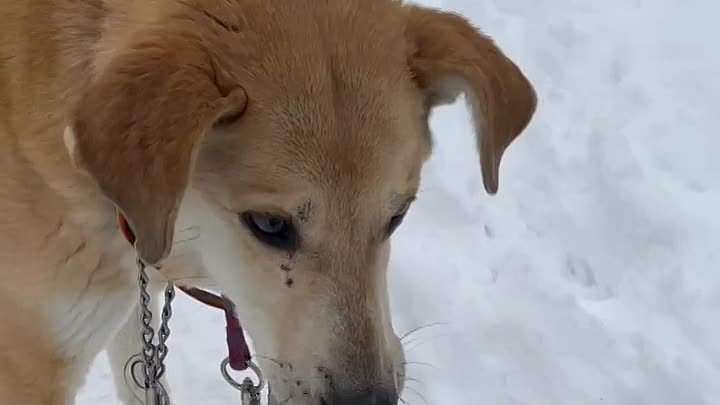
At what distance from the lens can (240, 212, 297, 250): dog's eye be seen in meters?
2.11

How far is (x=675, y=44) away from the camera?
4816 millimetres

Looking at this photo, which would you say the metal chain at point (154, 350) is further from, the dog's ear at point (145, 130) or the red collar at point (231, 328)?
the dog's ear at point (145, 130)

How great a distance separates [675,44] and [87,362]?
3.25 metres

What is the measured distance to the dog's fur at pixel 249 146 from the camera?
1.96 metres

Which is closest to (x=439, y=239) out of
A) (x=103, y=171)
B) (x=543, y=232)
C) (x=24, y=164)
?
(x=543, y=232)

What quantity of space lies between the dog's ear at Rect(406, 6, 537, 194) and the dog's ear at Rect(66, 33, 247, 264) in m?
0.54

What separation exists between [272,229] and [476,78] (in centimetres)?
56

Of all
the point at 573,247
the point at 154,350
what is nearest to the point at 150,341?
the point at 154,350

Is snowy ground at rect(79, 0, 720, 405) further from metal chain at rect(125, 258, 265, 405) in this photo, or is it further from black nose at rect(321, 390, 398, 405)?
black nose at rect(321, 390, 398, 405)

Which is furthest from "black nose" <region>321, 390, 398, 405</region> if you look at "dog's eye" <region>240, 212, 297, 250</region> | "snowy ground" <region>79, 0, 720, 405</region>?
"snowy ground" <region>79, 0, 720, 405</region>

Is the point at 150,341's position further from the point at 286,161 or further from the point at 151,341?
the point at 286,161

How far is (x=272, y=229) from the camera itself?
2127 millimetres

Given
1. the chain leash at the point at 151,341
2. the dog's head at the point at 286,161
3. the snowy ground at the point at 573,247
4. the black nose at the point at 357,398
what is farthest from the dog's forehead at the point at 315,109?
the snowy ground at the point at 573,247

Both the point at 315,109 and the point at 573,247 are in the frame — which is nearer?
the point at 315,109
